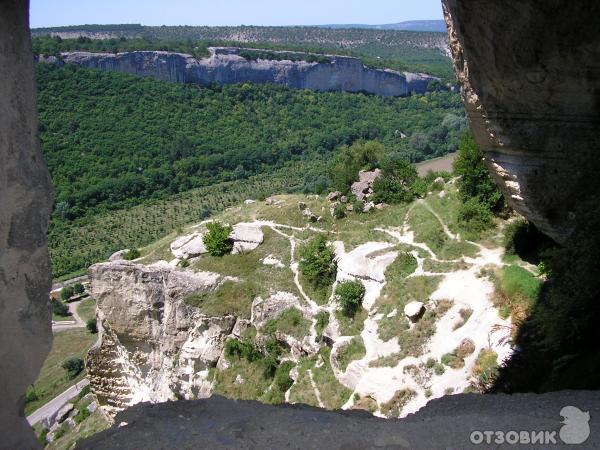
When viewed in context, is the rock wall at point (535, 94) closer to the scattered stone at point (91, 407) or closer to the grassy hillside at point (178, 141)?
the scattered stone at point (91, 407)

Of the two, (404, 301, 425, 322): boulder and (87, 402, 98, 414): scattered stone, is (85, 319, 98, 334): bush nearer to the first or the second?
(87, 402, 98, 414): scattered stone

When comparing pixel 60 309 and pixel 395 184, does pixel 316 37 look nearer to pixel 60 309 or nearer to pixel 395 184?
pixel 60 309

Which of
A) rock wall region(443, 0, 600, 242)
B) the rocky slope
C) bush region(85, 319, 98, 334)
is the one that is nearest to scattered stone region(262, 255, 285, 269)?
the rocky slope

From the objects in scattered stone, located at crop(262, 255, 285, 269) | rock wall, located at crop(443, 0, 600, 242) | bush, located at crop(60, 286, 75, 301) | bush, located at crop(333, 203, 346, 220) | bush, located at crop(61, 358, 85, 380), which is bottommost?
bush, located at crop(61, 358, 85, 380)

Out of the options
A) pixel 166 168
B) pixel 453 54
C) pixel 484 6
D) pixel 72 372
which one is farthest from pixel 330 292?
pixel 166 168

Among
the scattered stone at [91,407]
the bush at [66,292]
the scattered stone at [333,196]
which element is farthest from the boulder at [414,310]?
the bush at [66,292]

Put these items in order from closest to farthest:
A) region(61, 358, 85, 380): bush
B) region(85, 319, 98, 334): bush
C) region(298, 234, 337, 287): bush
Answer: region(298, 234, 337, 287): bush, region(61, 358, 85, 380): bush, region(85, 319, 98, 334): bush

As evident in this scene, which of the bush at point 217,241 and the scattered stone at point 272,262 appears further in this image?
the bush at point 217,241

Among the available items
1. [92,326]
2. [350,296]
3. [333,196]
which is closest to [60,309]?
[92,326]
